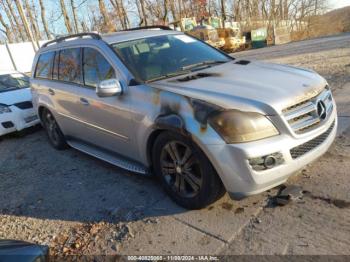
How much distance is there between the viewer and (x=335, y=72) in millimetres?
8562

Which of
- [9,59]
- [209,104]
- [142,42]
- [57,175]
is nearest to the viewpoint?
[209,104]

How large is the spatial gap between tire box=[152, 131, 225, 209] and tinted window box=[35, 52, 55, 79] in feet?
10.0

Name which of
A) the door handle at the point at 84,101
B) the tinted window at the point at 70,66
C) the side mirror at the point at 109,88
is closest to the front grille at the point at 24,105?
the tinted window at the point at 70,66

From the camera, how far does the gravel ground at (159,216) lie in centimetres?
288

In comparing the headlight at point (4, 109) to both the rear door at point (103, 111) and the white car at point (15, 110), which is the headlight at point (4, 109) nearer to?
the white car at point (15, 110)

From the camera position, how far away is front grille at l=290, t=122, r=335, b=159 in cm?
298

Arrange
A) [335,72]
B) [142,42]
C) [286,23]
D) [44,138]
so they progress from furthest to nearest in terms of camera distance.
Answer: [286,23] → [335,72] → [44,138] → [142,42]

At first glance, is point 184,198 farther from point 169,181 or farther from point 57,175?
point 57,175

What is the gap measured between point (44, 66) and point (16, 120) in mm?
1904

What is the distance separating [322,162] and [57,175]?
3471mm

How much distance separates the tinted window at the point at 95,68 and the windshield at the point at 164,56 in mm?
216

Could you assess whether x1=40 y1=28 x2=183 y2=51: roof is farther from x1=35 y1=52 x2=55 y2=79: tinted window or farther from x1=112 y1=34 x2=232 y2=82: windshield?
x1=35 y1=52 x2=55 y2=79: tinted window

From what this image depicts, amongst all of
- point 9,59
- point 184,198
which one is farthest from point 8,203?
point 9,59

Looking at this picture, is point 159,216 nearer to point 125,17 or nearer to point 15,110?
point 15,110
